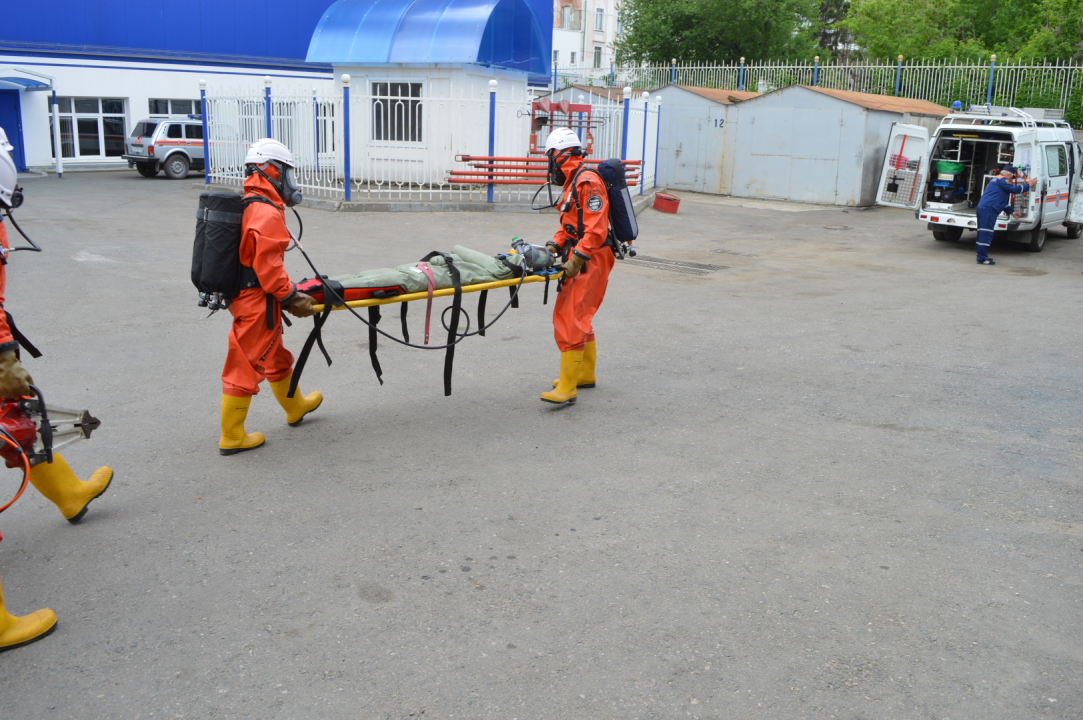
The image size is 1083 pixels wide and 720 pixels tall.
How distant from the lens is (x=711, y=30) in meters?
33.6

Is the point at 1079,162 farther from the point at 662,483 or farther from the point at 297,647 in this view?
the point at 297,647

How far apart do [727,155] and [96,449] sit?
67.7 ft

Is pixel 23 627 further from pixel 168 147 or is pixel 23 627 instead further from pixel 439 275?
pixel 168 147

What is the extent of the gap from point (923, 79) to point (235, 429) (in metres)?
25.2

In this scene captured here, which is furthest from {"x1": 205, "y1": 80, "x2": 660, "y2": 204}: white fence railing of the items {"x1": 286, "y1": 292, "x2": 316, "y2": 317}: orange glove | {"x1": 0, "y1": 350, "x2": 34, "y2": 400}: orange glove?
{"x1": 0, "y1": 350, "x2": 34, "y2": 400}: orange glove

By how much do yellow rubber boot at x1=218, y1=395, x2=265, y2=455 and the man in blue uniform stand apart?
39.4 ft

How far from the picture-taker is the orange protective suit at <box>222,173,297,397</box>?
189 inches

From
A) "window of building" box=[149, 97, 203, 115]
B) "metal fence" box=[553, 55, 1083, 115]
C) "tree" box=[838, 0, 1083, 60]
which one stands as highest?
"tree" box=[838, 0, 1083, 60]

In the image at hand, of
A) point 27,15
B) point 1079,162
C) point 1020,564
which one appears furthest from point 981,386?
point 27,15

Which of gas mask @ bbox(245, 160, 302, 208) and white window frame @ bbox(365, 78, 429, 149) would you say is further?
white window frame @ bbox(365, 78, 429, 149)

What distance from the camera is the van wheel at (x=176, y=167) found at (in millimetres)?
24359

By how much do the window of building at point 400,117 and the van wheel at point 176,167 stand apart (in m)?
7.83

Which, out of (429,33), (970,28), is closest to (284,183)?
(429,33)

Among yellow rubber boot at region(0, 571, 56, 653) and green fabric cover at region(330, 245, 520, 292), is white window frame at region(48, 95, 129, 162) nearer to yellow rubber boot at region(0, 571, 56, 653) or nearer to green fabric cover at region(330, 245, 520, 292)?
green fabric cover at region(330, 245, 520, 292)
